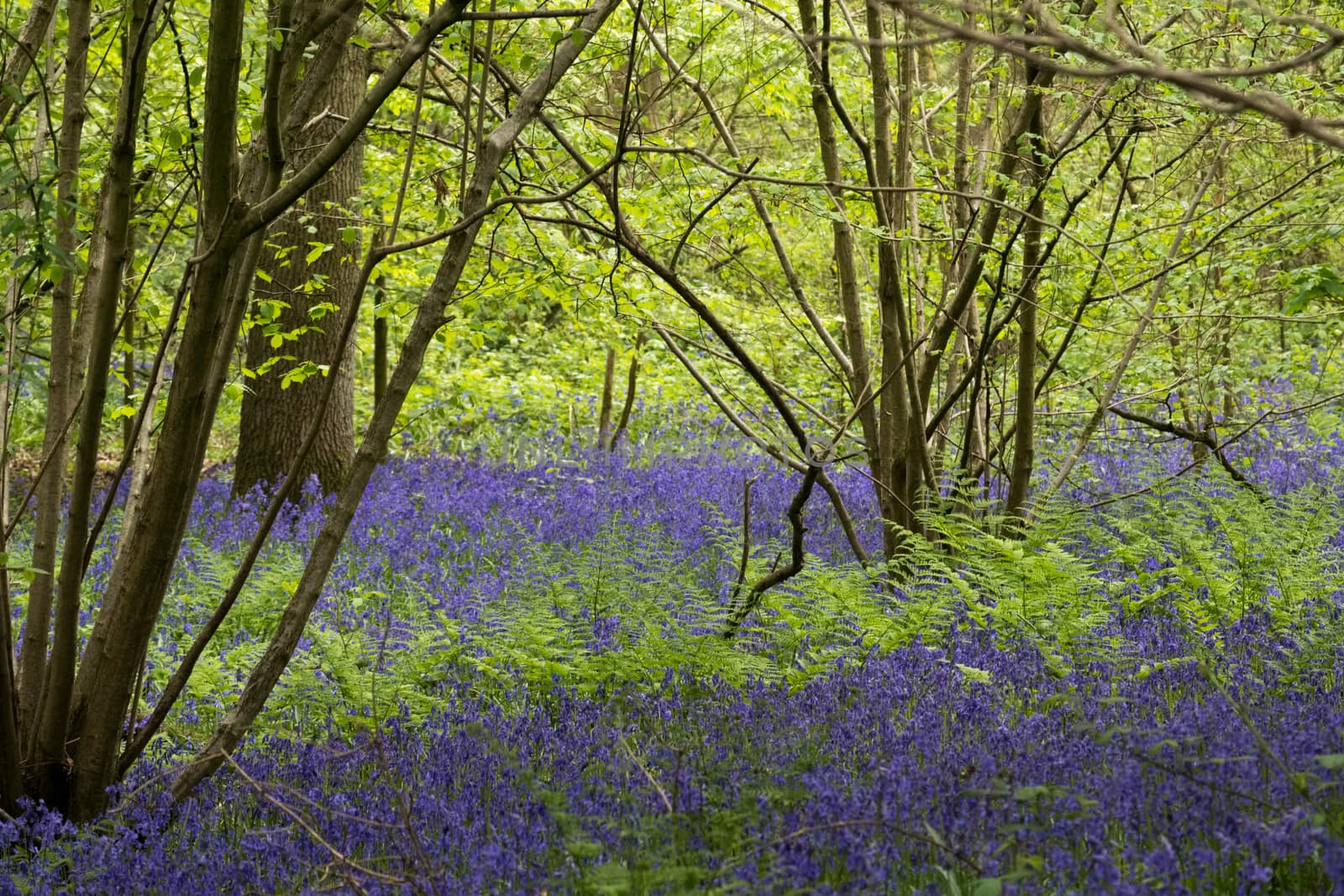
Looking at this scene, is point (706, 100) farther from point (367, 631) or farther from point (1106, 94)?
point (367, 631)

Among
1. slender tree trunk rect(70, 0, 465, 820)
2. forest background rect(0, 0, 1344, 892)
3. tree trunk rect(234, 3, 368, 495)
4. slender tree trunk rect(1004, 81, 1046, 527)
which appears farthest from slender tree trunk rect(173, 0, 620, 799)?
tree trunk rect(234, 3, 368, 495)

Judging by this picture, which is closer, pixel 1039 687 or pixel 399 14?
pixel 1039 687

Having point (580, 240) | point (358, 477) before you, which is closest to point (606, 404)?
point (580, 240)

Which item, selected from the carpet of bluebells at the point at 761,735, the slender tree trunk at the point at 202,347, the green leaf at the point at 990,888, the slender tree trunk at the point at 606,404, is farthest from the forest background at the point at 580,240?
the green leaf at the point at 990,888

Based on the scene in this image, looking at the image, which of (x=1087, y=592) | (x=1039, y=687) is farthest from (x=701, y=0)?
(x=1039, y=687)

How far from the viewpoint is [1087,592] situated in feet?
16.6

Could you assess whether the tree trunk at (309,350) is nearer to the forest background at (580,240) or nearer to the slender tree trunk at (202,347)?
the forest background at (580,240)

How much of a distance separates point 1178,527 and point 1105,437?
4.66 metres

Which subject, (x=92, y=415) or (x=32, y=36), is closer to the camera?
(x=92, y=415)

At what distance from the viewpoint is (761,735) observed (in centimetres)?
365

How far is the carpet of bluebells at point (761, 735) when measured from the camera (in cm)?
260

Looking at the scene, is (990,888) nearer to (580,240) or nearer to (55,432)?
(55,432)

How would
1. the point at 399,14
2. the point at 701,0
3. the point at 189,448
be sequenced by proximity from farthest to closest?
the point at 701,0 → the point at 399,14 → the point at 189,448

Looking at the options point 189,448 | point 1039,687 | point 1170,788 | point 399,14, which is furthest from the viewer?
point 399,14
